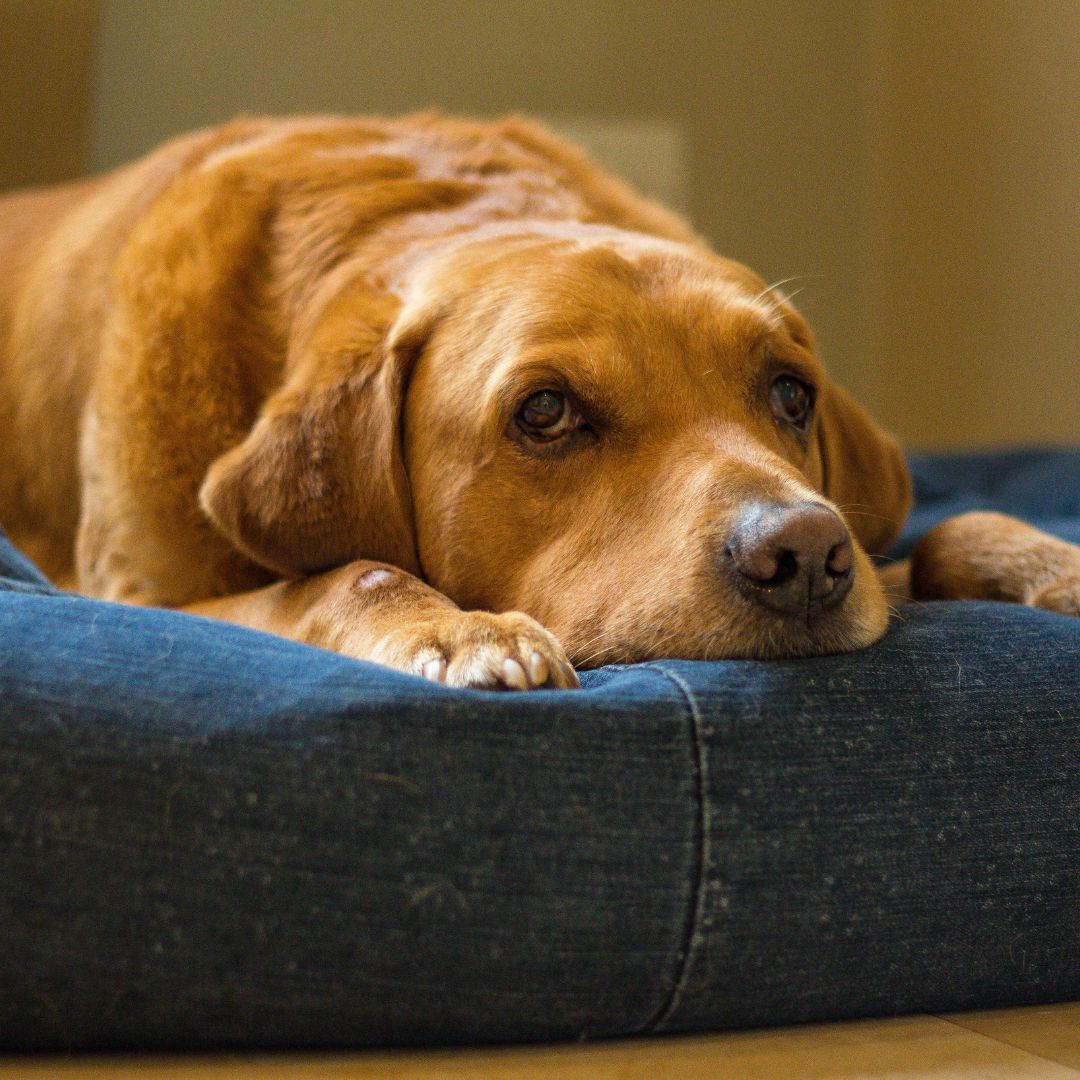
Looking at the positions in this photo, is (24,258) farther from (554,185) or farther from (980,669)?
(980,669)

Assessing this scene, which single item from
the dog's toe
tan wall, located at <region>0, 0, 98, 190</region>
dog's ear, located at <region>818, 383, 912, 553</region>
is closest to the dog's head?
dog's ear, located at <region>818, 383, 912, 553</region>

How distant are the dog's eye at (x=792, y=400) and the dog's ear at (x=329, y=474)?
25.2 inches

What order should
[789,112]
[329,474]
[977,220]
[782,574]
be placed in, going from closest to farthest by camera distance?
[782,574] → [329,474] → [977,220] → [789,112]

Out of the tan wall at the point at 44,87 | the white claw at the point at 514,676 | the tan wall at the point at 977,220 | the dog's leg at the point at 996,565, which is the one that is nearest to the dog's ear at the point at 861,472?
the dog's leg at the point at 996,565

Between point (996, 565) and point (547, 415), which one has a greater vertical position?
point (547, 415)

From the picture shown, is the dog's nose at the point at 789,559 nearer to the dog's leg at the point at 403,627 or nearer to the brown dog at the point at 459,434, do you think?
the brown dog at the point at 459,434

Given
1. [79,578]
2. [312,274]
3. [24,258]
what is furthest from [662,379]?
[24,258]

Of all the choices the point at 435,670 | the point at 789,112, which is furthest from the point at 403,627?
the point at 789,112

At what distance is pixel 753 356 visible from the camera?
2352 millimetres

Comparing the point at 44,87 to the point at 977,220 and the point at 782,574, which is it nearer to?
the point at 977,220

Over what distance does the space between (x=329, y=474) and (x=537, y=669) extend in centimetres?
76

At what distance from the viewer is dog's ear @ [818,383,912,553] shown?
9.05 feet

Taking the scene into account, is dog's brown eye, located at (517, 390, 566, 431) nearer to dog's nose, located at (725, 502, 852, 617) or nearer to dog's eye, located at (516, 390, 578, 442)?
dog's eye, located at (516, 390, 578, 442)

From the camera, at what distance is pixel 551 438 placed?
2.25 metres
